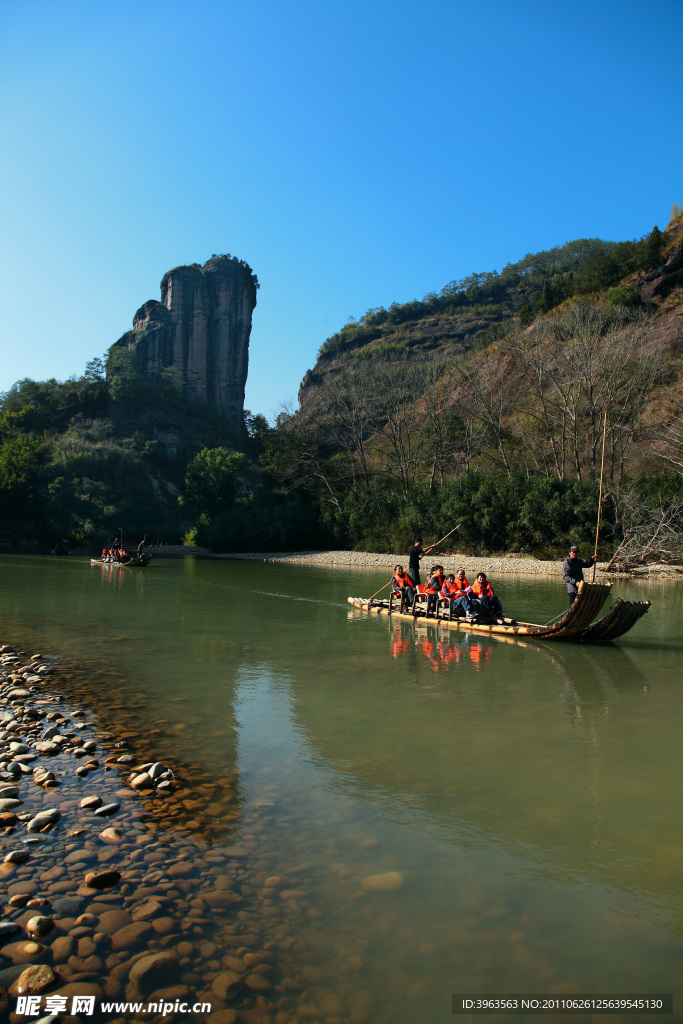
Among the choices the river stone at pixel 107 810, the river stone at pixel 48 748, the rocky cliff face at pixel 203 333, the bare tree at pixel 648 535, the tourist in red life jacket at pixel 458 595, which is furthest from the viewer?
the rocky cliff face at pixel 203 333

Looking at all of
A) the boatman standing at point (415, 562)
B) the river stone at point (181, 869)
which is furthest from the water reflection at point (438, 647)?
the river stone at point (181, 869)

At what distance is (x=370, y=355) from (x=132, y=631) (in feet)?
299

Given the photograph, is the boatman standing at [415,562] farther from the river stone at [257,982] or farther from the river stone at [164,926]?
the river stone at [257,982]

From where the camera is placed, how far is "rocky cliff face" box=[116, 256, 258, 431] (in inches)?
3780

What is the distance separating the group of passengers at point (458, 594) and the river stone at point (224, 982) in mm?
11462

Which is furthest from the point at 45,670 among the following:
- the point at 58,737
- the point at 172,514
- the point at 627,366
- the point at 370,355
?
the point at 370,355

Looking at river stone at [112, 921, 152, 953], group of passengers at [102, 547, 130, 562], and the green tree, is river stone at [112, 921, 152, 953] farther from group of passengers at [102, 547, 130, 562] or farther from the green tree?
the green tree

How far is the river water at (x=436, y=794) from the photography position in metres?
3.68

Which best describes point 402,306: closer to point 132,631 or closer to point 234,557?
point 234,557

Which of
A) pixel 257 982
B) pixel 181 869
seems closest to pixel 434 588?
pixel 181 869

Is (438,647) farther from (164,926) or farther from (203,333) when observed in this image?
(203,333)

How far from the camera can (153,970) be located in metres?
3.49

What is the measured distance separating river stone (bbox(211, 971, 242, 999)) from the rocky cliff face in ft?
316

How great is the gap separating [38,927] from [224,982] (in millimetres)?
1195
